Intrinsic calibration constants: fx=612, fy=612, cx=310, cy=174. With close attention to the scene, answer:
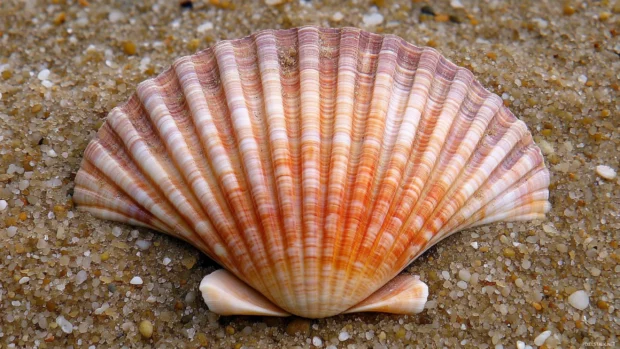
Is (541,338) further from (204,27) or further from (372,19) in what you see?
(204,27)

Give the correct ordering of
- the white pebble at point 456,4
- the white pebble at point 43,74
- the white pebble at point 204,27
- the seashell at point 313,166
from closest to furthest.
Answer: the seashell at point 313,166 < the white pebble at point 43,74 < the white pebble at point 204,27 < the white pebble at point 456,4

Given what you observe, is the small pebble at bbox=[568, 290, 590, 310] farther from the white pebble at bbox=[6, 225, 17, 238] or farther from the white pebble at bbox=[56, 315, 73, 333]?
the white pebble at bbox=[6, 225, 17, 238]

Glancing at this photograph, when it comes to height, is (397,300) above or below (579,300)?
above

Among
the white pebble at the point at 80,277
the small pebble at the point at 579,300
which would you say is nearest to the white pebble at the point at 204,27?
the white pebble at the point at 80,277

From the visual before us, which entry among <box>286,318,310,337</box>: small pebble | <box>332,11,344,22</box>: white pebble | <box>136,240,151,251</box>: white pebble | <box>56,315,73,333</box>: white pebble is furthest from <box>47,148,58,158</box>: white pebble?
<box>332,11,344,22</box>: white pebble

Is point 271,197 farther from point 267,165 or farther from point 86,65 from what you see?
point 86,65

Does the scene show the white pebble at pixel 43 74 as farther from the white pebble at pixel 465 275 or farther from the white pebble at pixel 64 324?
the white pebble at pixel 465 275

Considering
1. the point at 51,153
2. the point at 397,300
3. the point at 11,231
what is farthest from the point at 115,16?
the point at 397,300
